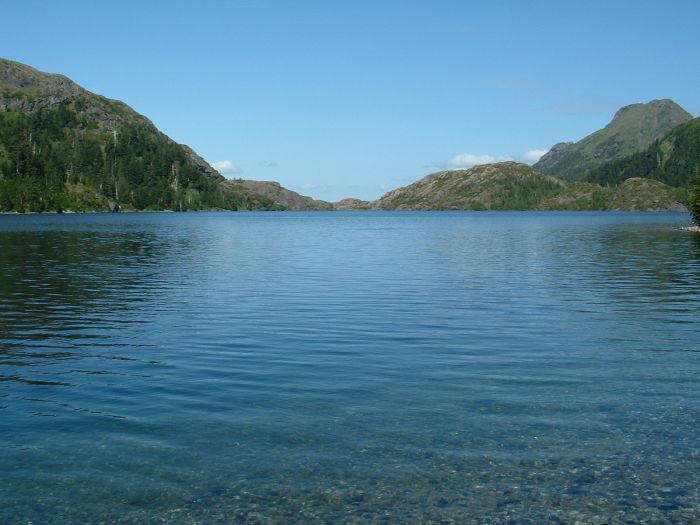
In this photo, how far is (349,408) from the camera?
76.3ft

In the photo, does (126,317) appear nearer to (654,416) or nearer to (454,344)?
(454,344)

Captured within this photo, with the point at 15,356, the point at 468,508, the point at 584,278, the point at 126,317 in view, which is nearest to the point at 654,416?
the point at 468,508

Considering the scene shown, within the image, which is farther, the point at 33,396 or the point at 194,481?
the point at 33,396

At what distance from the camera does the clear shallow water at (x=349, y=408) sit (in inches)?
637

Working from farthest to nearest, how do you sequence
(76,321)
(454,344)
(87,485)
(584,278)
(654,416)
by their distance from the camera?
1. (584,278)
2. (76,321)
3. (454,344)
4. (654,416)
5. (87,485)

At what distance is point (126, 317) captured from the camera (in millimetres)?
43906

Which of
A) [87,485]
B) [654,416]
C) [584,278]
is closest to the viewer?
[87,485]

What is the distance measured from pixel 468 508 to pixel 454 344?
19.2 metres

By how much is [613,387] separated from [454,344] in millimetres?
9847

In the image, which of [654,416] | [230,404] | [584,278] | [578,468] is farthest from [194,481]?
[584,278]

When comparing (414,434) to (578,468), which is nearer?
(578,468)

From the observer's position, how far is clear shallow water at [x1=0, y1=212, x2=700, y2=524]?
1617 centimetres

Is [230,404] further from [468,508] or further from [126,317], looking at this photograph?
[126,317]

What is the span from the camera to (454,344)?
3459cm
